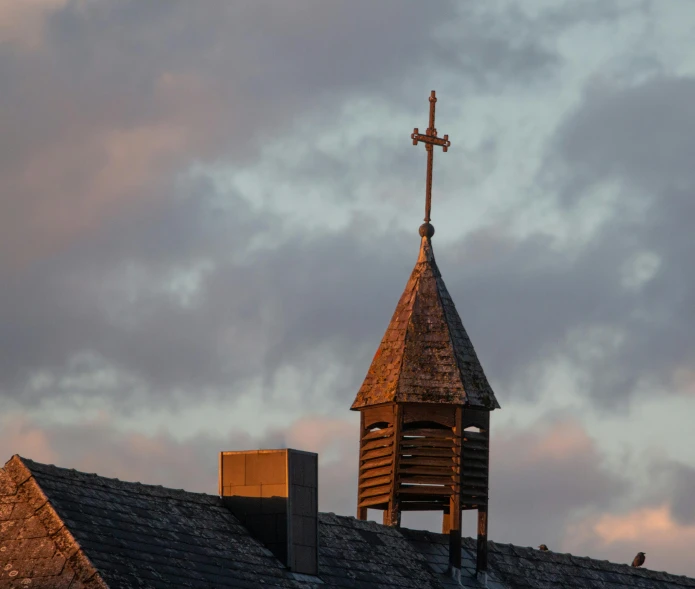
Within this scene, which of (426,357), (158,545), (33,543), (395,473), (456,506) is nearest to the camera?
(33,543)

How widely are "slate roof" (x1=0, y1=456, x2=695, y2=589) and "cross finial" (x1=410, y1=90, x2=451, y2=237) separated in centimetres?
629

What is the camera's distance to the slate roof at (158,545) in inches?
1415

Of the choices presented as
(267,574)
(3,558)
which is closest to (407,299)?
(267,574)

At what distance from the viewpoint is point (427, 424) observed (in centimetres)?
4688

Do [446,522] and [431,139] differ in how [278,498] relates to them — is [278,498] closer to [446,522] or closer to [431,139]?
[446,522]

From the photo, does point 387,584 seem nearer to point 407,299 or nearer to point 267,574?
point 267,574

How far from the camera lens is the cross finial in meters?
48.4

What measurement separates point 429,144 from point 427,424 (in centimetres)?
587

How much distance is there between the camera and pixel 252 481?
41469mm

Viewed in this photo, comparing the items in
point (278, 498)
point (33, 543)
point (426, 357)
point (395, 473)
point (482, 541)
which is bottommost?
point (33, 543)

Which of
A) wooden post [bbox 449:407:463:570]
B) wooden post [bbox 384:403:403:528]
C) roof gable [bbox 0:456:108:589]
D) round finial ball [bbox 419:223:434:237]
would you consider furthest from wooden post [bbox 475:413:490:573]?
roof gable [bbox 0:456:108:589]

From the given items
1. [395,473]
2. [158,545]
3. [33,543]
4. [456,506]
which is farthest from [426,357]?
[33,543]

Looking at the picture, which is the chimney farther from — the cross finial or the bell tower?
the cross finial

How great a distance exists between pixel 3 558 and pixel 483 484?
13077 millimetres
